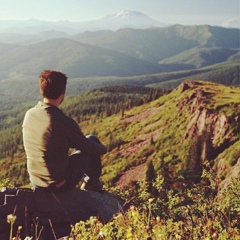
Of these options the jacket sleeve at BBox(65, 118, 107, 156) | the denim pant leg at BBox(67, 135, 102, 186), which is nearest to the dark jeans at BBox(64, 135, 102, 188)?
the denim pant leg at BBox(67, 135, 102, 186)

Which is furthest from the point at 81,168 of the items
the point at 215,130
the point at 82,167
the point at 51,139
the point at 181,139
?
the point at 181,139

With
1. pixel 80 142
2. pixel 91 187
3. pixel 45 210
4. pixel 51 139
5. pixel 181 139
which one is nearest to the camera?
pixel 51 139

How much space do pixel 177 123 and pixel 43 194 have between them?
116m

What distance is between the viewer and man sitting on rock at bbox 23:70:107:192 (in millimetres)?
9484

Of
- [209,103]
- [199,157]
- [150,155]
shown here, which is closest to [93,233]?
[199,157]

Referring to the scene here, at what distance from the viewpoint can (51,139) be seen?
9.61 meters

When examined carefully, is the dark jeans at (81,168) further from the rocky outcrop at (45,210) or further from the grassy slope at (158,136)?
the grassy slope at (158,136)

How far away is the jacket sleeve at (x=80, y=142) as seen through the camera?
31.6ft

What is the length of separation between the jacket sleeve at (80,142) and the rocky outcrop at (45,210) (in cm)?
123

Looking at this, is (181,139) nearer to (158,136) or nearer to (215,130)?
(158,136)

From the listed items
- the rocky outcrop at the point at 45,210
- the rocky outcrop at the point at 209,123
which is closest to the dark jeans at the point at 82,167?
the rocky outcrop at the point at 45,210

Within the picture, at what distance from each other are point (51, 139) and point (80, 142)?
2.50 feet

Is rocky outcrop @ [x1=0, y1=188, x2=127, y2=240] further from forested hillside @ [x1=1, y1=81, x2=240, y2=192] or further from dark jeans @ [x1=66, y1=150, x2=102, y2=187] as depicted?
forested hillside @ [x1=1, y1=81, x2=240, y2=192]

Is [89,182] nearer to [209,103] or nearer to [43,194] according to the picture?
[43,194]
